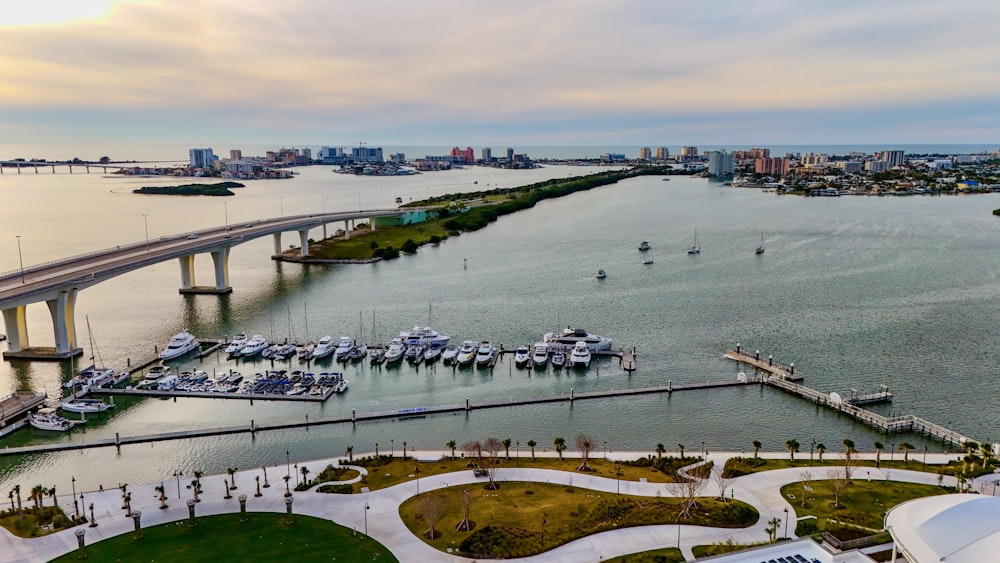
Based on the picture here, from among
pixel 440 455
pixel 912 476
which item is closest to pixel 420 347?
pixel 440 455

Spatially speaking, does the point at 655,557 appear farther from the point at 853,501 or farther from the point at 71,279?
the point at 71,279

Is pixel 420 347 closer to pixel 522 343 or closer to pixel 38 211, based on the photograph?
pixel 522 343

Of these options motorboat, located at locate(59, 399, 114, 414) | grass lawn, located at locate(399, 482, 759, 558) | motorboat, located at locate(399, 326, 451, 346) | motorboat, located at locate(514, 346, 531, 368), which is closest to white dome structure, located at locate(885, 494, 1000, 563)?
grass lawn, located at locate(399, 482, 759, 558)

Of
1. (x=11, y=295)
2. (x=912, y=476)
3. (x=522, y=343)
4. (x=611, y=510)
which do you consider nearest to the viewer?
(x=611, y=510)

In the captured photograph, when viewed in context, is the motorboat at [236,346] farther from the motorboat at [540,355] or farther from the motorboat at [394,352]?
the motorboat at [540,355]

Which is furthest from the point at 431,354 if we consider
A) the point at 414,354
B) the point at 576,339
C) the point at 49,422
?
the point at 49,422

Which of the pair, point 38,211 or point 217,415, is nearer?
point 217,415
